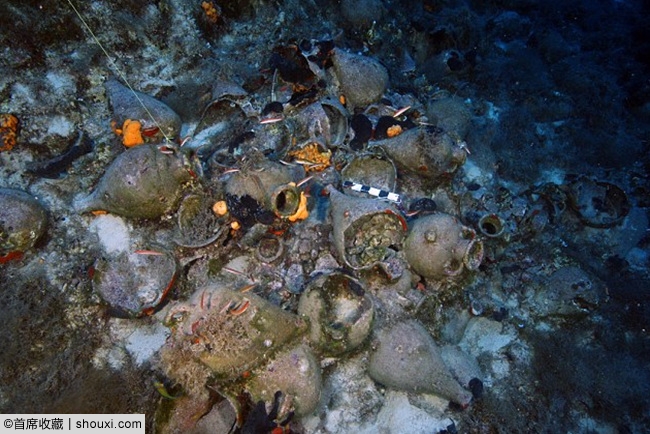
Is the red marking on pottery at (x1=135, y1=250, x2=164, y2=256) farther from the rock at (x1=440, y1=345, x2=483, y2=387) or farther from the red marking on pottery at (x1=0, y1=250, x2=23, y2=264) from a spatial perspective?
the rock at (x1=440, y1=345, x2=483, y2=387)

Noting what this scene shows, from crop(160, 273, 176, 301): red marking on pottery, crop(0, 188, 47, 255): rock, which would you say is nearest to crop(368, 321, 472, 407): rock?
crop(160, 273, 176, 301): red marking on pottery

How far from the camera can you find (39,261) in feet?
14.6

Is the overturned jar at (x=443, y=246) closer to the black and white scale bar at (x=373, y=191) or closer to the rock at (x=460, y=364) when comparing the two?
the black and white scale bar at (x=373, y=191)

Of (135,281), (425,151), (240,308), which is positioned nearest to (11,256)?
(135,281)

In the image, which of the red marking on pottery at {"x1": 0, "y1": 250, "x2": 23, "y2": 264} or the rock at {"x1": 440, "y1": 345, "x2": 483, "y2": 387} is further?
the red marking on pottery at {"x1": 0, "y1": 250, "x2": 23, "y2": 264}

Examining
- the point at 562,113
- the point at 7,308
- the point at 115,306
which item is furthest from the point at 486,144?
the point at 7,308

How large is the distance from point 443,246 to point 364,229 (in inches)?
36.7

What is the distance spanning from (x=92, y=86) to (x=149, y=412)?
4714 millimetres

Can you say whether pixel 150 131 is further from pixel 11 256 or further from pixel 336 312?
pixel 336 312

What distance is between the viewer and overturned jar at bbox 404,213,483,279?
418 cm

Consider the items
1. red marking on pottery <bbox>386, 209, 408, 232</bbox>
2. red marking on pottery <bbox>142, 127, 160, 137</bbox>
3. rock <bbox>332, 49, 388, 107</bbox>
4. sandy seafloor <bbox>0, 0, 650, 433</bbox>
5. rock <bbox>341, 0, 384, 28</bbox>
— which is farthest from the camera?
rock <bbox>341, 0, 384, 28</bbox>

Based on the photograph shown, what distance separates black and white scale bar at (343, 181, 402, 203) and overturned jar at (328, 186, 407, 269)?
1.26 feet

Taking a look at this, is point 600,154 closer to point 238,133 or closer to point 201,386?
point 238,133

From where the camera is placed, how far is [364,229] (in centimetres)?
450
